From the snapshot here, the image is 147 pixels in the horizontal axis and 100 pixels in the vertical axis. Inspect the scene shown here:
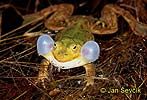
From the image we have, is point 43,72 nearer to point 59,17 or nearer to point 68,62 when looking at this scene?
point 68,62

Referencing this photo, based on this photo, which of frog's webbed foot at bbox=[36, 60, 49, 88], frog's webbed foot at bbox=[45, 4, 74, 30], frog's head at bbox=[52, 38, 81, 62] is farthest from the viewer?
frog's webbed foot at bbox=[45, 4, 74, 30]

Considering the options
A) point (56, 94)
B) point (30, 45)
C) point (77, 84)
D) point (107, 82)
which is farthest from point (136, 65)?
A: point (30, 45)

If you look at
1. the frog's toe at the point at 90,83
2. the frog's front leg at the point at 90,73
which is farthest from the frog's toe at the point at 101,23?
the frog's toe at the point at 90,83

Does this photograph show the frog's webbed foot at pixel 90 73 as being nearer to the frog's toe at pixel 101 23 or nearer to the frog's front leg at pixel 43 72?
the frog's front leg at pixel 43 72

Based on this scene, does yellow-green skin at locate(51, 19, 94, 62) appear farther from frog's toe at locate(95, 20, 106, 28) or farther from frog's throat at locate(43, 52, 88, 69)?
frog's toe at locate(95, 20, 106, 28)

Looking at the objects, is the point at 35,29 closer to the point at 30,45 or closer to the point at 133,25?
the point at 30,45

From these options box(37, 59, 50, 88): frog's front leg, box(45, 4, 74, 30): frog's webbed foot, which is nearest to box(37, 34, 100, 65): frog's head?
box(37, 59, 50, 88): frog's front leg
